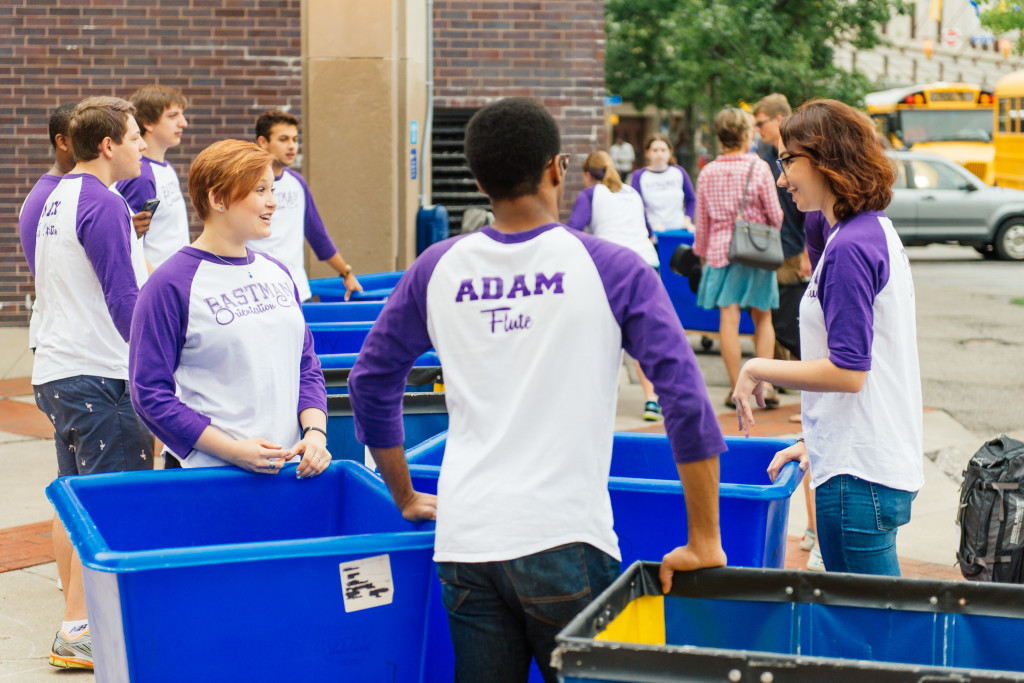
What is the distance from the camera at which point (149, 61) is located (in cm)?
1152

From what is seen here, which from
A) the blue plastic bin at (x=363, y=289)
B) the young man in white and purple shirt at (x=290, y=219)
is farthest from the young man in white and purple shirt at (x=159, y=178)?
the blue plastic bin at (x=363, y=289)

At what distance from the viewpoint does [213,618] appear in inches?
94.6

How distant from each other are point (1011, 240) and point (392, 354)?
19035 mm

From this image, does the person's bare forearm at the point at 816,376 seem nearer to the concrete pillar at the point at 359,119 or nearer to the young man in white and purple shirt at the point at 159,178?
the young man in white and purple shirt at the point at 159,178

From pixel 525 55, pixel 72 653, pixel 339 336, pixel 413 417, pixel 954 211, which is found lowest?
pixel 72 653

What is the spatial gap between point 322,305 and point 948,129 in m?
23.9

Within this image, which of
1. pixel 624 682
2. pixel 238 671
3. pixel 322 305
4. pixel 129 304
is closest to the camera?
pixel 624 682

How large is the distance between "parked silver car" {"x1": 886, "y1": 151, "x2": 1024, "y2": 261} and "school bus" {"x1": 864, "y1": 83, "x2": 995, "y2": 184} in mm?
6930

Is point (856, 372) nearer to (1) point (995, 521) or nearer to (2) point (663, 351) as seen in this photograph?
(2) point (663, 351)

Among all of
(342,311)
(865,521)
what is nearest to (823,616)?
(865,521)

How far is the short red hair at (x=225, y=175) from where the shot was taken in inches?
129

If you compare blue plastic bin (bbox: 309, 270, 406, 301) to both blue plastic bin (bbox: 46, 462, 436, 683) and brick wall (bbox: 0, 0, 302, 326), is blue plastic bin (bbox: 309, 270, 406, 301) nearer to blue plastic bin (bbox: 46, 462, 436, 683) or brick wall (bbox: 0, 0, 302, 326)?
blue plastic bin (bbox: 46, 462, 436, 683)

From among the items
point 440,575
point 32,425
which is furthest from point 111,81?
point 440,575

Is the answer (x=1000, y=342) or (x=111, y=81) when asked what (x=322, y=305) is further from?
(x=1000, y=342)
